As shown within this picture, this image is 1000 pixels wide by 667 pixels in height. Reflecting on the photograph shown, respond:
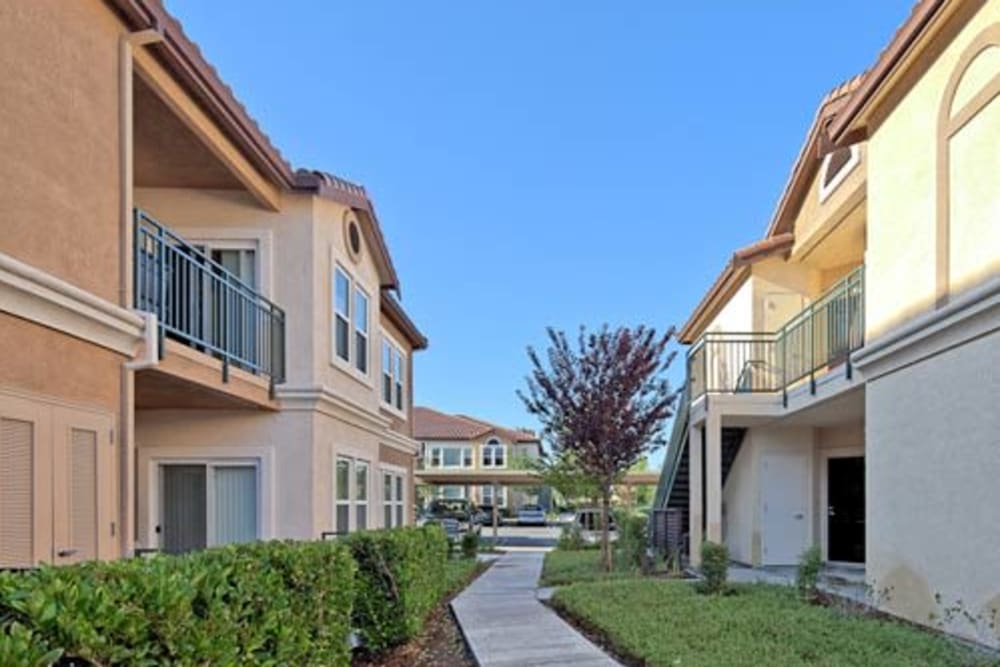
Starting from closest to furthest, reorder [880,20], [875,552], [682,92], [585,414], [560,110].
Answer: [875,552], [880,20], [585,414], [682,92], [560,110]

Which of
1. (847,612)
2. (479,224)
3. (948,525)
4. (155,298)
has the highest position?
(479,224)

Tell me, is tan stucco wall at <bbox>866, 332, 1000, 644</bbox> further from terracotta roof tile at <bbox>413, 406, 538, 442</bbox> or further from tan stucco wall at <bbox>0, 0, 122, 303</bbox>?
terracotta roof tile at <bbox>413, 406, 538, 442</bbox>

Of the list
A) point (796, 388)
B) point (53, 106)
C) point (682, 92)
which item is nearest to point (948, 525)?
point (796, 388)

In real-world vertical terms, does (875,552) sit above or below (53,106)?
below

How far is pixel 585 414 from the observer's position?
57.6 ft

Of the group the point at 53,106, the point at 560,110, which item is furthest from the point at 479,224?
the point at 53,106

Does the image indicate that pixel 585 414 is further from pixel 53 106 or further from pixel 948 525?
pixel 53 106

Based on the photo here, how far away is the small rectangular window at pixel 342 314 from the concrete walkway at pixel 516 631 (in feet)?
14.4

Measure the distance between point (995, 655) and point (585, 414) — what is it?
10.5 m

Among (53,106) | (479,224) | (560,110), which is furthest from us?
(479,224)

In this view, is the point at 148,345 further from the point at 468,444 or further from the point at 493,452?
the point at 493,452

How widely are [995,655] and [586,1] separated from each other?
1560 cm

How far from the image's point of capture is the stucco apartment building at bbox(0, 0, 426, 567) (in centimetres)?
605

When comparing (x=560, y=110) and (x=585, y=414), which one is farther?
(x=560, y=110)
